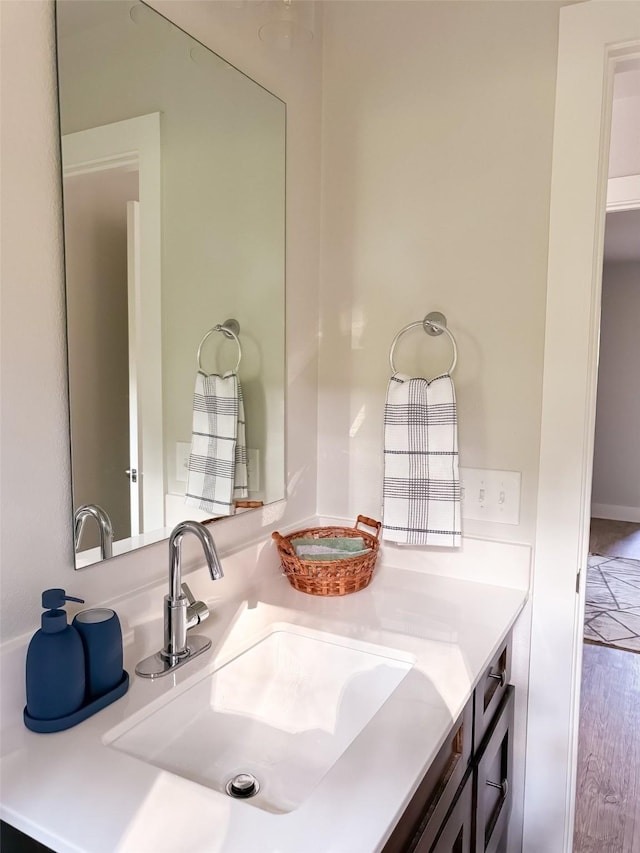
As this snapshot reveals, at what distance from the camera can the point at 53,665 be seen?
0.86m

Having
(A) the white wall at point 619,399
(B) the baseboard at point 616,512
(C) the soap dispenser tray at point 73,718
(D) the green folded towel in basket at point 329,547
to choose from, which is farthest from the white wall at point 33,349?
(B) the baseboard at point 616,512

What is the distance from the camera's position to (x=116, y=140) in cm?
107

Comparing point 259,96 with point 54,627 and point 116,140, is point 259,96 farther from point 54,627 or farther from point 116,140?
point 54,627

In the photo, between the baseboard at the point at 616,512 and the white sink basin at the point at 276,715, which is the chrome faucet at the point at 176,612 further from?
the baseboard at the point at 616,512

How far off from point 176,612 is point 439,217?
42.4 inches

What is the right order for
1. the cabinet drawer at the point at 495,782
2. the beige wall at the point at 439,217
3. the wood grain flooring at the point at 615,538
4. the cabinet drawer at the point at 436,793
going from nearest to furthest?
1. the cabinet drawer at the point at 436,793
2. the cabinet drawer at the point at 495,782
3. the beige wall at the point at 439,217
4. the wood grain flooring at the point at 615,538

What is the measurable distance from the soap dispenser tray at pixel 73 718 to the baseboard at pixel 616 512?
19.0ft

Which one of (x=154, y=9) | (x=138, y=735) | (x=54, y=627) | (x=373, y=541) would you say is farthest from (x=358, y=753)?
(x=154, y=9)

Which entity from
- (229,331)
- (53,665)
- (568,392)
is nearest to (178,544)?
(53,665)

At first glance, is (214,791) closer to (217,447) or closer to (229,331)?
(217,447)

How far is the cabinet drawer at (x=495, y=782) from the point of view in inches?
46.8

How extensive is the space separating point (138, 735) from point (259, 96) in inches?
51.4

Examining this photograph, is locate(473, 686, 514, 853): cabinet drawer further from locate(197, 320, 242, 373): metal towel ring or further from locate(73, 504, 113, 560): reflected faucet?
locate(197, 320, 242, 373): metal towel ring

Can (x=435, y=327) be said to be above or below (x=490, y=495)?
above
